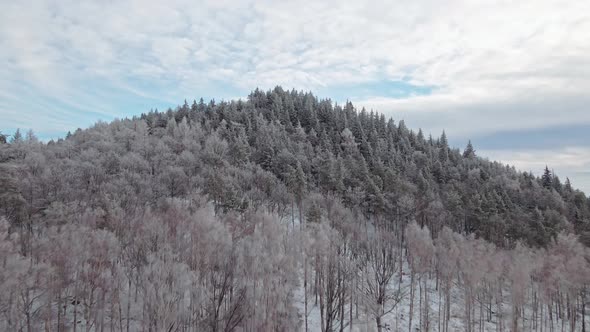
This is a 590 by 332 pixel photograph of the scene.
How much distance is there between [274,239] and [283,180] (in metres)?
34.8

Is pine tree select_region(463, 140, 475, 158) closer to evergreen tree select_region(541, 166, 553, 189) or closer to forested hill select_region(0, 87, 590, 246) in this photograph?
forested hill select_region(0, 87, 590, 246)

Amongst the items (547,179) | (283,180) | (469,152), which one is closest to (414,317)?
(283,180)

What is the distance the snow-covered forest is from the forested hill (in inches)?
17.3

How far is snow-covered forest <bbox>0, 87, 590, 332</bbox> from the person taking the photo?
30984 millimetres

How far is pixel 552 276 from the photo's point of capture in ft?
148

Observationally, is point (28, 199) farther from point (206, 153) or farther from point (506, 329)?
point (506, 329)

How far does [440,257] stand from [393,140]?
7621 centimetres

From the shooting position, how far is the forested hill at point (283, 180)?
56844 millimetres

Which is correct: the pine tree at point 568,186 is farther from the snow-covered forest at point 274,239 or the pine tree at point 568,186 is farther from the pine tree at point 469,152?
the pine tree at point 469,152

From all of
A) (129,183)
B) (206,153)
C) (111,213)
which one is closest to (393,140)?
(206,153)

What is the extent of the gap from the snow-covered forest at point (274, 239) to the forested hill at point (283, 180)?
440 mm

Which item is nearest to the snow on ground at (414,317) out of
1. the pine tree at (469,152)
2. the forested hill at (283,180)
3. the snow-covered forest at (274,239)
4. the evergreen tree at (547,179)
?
the snow-covered forest at (274,239)

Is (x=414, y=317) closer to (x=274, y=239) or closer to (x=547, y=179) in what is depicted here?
(x=274, y=239)

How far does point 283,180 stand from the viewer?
251ft
